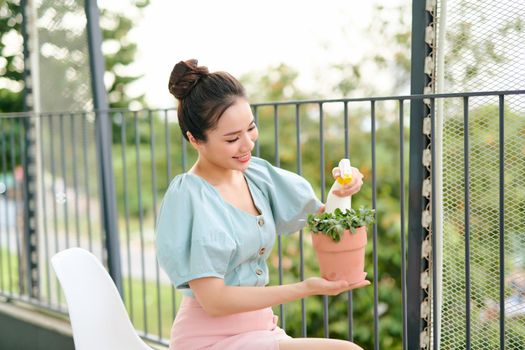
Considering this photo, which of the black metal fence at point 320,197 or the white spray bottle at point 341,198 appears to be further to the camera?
the black metal fence at point 320,197

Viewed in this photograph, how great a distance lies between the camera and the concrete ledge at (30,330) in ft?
11.4

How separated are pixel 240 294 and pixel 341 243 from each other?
0.24 m

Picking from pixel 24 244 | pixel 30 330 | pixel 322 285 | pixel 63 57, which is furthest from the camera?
pixel 24 244

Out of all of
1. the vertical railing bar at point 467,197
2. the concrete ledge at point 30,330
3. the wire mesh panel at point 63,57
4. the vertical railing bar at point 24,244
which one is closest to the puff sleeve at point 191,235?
the vertical railing bar at point 467,197

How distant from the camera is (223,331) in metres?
1.76

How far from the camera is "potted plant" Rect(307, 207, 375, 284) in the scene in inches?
61.4

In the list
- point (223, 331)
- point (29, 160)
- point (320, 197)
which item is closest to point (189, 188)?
point (223, 331)

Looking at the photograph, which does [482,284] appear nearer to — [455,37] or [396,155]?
[455,37]


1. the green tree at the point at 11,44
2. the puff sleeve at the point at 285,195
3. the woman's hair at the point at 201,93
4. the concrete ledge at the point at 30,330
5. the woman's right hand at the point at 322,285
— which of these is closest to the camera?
the woman's right hand at the point at 322,285

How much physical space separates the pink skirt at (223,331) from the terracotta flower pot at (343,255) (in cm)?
25

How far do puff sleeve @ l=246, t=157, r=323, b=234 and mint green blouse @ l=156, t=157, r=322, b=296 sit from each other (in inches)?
1.2

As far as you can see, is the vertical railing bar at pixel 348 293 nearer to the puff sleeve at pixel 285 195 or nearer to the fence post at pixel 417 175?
the fence post at pixel 417 175

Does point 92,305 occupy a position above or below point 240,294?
below

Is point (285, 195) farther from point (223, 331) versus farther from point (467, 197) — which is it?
point (467, 197)
